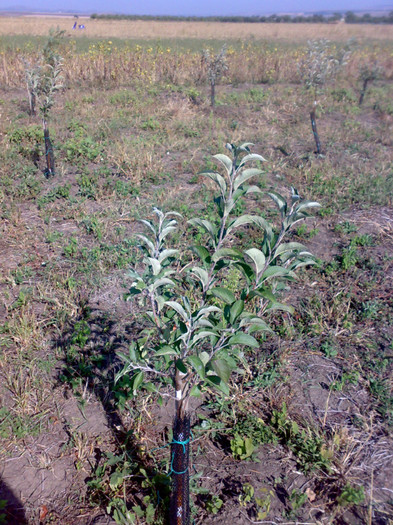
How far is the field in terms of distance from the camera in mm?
2318

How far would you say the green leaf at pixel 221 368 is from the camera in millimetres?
1461

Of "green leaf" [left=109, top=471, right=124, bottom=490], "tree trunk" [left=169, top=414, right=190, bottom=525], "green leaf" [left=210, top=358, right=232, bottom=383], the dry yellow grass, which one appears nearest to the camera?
"green leaf" [left=210, top=358, right=232, bottom=383]

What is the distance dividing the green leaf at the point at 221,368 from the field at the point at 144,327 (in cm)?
16

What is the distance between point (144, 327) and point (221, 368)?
2020 mm

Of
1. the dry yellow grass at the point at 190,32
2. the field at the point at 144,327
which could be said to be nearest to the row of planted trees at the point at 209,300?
the field at the point at 144,327

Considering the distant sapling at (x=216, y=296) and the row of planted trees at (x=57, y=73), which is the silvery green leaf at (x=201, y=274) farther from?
the row of planted trees at (x=57, y=73)

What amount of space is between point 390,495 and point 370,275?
2426 millimetres

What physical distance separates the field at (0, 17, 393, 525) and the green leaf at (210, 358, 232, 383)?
16 cm

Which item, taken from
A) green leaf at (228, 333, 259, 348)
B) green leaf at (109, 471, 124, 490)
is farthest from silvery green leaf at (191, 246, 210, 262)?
green leaf at (109, 471, 124, 490)

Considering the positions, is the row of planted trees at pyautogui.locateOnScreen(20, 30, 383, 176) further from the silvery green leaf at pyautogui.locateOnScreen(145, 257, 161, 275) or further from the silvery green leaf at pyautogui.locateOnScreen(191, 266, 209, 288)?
the silvery green leaf at pyautogui.locateOnScreen(191, 266, 209, 288)

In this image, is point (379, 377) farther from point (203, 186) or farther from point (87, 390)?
point (203, 186)

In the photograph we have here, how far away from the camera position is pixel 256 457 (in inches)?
99.0

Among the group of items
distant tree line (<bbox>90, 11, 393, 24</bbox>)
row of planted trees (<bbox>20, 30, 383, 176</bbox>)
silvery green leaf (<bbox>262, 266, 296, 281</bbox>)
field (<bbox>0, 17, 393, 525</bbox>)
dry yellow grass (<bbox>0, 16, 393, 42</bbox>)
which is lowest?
field (<bbox>0, 17, 393, 525</bbox>)

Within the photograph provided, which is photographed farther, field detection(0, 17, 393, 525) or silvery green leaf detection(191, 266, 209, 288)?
field detection(0, 17, 393, 525)
